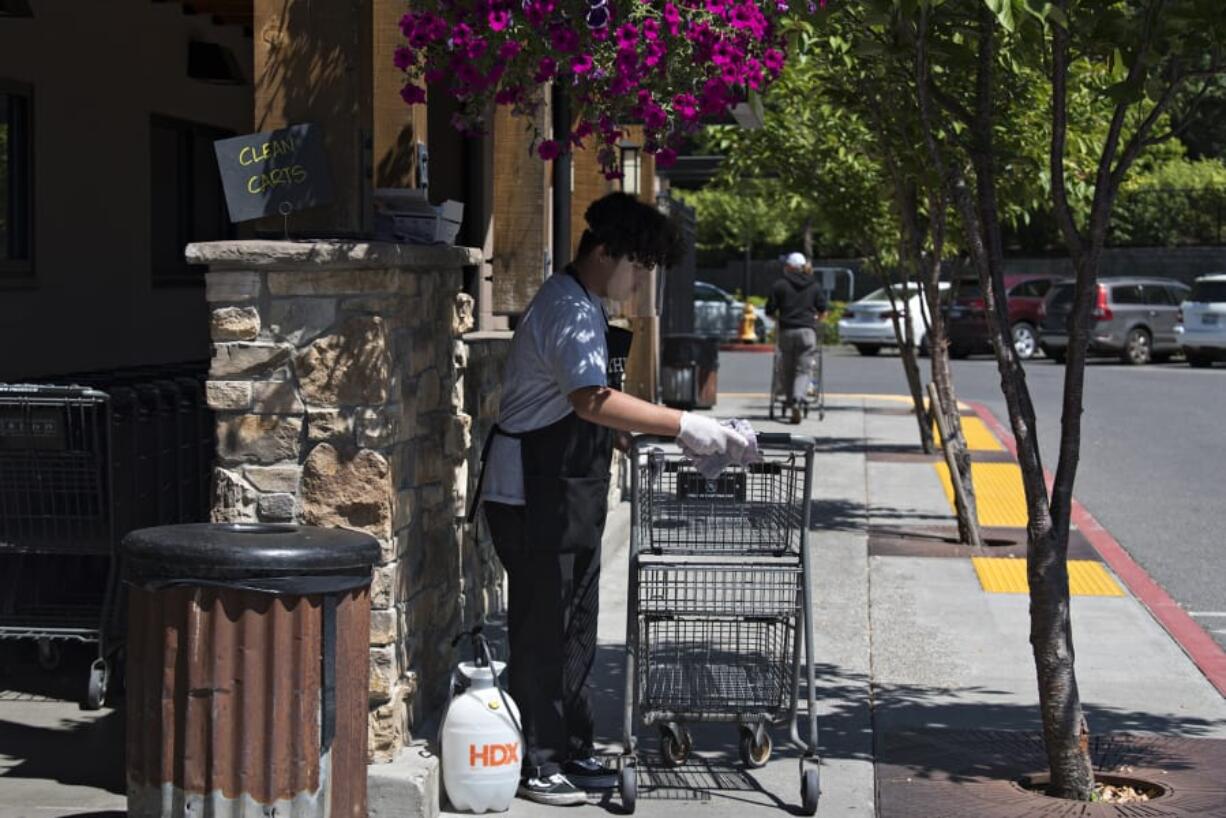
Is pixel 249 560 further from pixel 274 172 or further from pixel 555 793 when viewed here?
pixel 555 793

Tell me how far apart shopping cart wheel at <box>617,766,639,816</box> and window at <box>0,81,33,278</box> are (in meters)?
5.41

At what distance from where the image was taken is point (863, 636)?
348 inches

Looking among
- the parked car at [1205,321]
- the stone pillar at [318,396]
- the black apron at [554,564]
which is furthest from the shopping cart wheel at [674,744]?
the parked car at [1205,321]

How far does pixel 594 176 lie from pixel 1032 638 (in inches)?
236

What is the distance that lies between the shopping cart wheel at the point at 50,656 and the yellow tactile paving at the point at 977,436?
11.3 meters

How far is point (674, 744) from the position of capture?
6305 millimetres

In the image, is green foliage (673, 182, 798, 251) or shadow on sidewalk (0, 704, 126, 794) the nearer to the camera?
shadow on sidewalk (0, 704, 126, 794)

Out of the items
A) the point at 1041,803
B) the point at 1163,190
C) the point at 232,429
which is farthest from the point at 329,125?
the point at 1163,190

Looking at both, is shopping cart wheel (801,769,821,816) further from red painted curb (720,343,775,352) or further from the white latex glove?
red painted curb (720,343,775,352)

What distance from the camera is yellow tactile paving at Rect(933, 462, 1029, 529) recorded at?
13.1 meters

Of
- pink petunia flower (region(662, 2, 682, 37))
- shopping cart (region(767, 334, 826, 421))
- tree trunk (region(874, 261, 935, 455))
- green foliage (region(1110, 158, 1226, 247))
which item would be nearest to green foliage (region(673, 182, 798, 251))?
green foliage (region(1110, 158, 1226, 247))

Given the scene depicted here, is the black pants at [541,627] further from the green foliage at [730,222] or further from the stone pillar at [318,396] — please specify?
the green foliage at [730,222]

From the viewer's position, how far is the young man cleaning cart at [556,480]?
5.80 m

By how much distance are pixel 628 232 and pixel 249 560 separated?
5.98 feet
